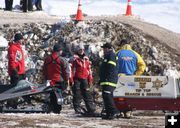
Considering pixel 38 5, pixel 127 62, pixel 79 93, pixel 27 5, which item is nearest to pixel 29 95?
pixel 79 93

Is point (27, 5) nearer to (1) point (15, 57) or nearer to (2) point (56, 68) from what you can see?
(1) point (15, 57)

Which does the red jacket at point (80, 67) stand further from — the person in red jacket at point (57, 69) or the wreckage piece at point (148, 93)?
the wreckage piece at point (148, 93)

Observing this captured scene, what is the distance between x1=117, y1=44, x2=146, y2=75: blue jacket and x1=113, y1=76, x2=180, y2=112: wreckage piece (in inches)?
13.0

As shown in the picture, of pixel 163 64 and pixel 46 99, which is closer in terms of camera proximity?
pixel 46 99

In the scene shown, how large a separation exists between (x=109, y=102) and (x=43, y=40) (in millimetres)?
6410

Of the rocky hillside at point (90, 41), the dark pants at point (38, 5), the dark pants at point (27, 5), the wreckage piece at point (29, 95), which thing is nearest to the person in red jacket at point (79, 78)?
the wreckage piece at point (29, 95)

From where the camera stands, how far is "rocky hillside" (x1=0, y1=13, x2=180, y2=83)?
664 inches

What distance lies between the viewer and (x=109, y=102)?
12008 mm

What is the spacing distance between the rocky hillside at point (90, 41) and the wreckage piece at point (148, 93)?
4.11 m

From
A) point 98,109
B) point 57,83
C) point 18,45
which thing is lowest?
point 98,109

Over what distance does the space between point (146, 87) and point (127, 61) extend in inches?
28.7

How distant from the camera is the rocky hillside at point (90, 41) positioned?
55.4 feet

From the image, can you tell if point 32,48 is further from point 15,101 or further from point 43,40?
point 15,101

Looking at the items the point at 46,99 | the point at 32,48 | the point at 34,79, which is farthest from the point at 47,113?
the point at 32,48
